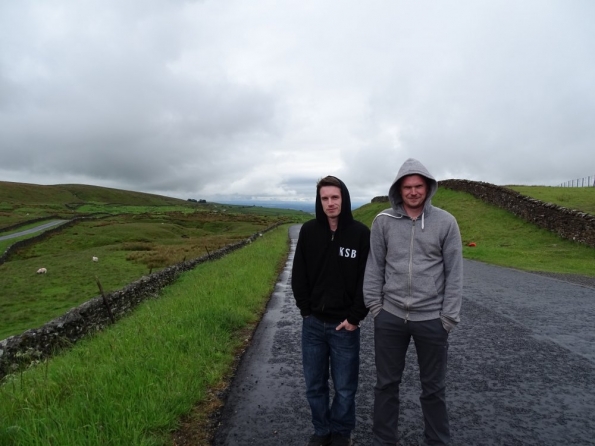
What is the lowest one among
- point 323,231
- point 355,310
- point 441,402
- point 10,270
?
point 10,270

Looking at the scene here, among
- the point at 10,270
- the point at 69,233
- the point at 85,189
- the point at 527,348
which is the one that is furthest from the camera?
the point at 85,189

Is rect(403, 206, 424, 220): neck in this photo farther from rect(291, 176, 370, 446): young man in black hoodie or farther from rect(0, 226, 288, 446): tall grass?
rect(0, 226, 288, 446): tall grass

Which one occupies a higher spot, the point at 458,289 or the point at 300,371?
the point at 458,289

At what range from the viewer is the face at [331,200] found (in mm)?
3785

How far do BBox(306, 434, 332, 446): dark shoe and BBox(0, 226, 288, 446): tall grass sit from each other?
1353 millimetres

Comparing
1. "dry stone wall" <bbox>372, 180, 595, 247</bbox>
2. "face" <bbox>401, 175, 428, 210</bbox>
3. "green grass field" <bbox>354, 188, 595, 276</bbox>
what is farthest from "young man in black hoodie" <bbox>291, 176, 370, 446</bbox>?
"dry stone wall" <bbox>372, 180, 595, 247</bbox>

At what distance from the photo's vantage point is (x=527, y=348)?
6598mm

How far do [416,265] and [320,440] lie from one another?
1.89 m

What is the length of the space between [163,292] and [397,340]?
13.0m

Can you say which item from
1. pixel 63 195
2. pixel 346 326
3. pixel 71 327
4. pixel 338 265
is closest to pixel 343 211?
pixel 338 265

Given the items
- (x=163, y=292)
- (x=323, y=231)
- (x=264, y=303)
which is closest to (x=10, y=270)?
(x=163, y=292)

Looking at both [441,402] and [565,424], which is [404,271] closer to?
[441,402]

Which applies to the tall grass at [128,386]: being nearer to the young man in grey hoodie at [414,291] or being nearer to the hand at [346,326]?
the hand at [346,326]

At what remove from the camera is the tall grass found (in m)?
3.69
